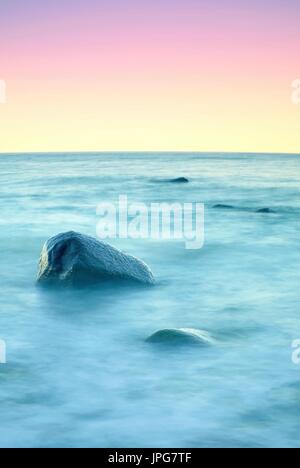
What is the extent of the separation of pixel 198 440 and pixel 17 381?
6.35 feet

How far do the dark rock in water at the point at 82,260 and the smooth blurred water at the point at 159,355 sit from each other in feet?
0.73

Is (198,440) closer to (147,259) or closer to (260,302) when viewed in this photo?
(260,302)

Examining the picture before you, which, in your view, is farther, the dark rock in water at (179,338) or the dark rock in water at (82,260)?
the dark rock in water at (82,260)

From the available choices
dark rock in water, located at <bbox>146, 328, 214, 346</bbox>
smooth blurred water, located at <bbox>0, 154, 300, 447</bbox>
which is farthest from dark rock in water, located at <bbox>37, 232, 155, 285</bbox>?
dark rock in water, located at <bbox>146, 328, 214, 346</bbox>

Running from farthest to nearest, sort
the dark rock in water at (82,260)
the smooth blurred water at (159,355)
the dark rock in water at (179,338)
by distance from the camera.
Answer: the dark rock in water at (82,260), the dark rock in water at (179,338), the smooth blurred water at (159,355)

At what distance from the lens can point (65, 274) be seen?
920 cm

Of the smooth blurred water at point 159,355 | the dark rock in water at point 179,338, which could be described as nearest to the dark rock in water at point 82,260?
the smooth blurred water at point 159,355

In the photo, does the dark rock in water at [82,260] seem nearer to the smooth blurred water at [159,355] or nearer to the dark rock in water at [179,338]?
the smooth blurred water at [159,355]

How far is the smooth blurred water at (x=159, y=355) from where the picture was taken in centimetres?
517

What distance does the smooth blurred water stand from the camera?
517cm

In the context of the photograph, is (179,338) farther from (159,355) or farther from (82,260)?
(82,260)

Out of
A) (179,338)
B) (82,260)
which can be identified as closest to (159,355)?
(179,338)

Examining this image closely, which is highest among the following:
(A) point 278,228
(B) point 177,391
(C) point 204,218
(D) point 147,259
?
(C) point 204,218
